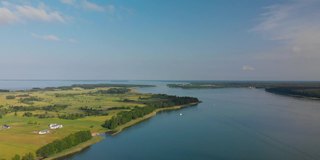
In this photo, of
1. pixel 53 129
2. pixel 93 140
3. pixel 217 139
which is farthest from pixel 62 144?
pixel 217 139

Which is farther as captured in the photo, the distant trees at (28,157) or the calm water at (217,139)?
the calm water at (217,139)

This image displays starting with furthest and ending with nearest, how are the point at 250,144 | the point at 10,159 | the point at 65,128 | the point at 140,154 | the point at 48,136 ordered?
the point at 65,128
the point at 48,136
the point at 250,144
the point at 140,154
the point at 10,159

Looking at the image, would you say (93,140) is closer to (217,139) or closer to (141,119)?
(217,139)

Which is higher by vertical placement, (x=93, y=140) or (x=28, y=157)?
(x=28, y=157)

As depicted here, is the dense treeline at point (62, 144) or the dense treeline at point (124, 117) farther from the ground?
the dense treeline at point (124, 117)

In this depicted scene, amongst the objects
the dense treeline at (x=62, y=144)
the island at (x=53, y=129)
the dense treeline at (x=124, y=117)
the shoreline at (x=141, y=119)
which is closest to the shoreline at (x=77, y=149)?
the island at (x=53, y=129)

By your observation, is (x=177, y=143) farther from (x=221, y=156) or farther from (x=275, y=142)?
(x=275, y=142)

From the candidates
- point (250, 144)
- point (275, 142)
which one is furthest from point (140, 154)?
point (275, 142)

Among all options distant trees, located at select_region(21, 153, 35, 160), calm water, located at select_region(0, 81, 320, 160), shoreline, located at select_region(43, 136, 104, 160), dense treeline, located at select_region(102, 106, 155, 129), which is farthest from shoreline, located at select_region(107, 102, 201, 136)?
distant trees, located at select_region(21, 153, 35, 160)

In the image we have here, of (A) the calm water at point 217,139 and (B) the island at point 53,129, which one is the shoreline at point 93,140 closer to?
(B) the island at point 53,129
